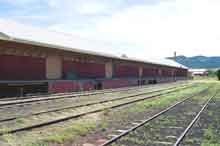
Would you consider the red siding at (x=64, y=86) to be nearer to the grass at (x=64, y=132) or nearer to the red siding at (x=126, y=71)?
the red siding at (x=126, y=71)

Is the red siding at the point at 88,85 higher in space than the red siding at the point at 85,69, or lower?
lower

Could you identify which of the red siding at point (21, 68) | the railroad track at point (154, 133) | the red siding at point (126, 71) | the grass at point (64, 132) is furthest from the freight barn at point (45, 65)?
the railroad track at point (154, 133)

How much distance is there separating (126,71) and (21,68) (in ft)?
85.2

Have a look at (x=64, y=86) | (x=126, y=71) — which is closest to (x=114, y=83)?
(x=126, y=71)

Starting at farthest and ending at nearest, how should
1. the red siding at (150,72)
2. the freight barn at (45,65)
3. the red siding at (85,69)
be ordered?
the red siding at (150,72)
the red siding at (85,69)
the freight barn at (45,65)

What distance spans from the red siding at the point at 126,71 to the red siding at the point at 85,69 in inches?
234

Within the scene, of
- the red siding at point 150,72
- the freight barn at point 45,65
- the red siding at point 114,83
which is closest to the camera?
the freight barn at point 45,65

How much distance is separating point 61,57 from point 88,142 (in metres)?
22.8

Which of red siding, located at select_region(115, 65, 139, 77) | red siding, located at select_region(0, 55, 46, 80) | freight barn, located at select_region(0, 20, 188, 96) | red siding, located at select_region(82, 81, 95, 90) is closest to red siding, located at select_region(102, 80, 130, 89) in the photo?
freight barn, located at select_region(0, 20, 188, 96)

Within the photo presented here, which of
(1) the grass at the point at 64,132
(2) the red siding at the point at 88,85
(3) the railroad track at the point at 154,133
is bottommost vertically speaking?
(3) the railroad track at the point at 154,133

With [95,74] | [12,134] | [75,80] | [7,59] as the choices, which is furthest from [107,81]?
[12,134]

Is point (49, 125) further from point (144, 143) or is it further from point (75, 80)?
point (75, 80)

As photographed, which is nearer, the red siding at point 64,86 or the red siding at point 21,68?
the red siding at point 21,68

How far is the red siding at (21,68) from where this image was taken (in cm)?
2378
